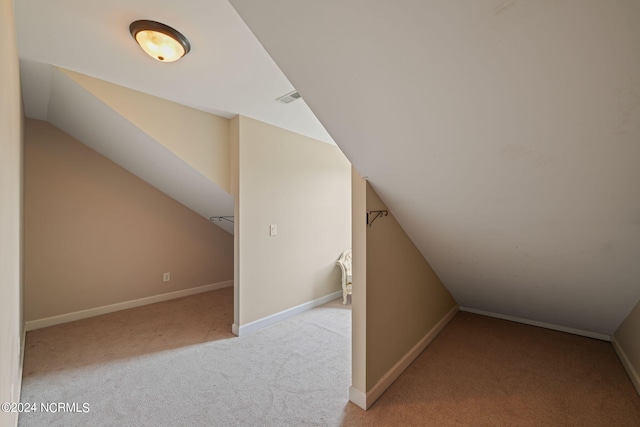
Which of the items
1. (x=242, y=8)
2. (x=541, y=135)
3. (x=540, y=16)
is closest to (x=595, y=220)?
(x=541, y=135)

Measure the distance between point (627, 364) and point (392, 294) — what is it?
1882 millimetres

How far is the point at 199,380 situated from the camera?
6.34ft

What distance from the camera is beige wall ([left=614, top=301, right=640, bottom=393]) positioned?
73.2 inches

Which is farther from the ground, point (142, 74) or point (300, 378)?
point (142, 74)

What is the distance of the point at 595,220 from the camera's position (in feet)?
4.64

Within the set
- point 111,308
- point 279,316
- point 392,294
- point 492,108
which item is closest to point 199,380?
point 279,316

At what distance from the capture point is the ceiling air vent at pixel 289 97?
2227mm

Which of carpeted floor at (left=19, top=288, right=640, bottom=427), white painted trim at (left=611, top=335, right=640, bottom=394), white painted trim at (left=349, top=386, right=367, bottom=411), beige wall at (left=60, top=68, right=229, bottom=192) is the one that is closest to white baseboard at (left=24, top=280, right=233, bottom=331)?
carpeted floor at (left=19, top=288, right=640, bottom=427)

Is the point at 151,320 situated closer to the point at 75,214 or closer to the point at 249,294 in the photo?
the point at 249,294

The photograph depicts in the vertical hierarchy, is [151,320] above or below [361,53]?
below

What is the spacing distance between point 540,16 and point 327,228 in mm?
2999

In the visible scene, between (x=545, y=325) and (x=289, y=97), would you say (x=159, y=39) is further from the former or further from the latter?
(x=545, y=325)

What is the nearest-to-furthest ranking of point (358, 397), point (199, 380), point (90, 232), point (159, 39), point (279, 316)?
point (159, 39), point (358, 397), point (199, 380), point (279, 316), point (90, 232)

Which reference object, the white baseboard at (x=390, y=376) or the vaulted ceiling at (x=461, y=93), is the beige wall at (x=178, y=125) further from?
the white baseboard at (x=390, y=376)
